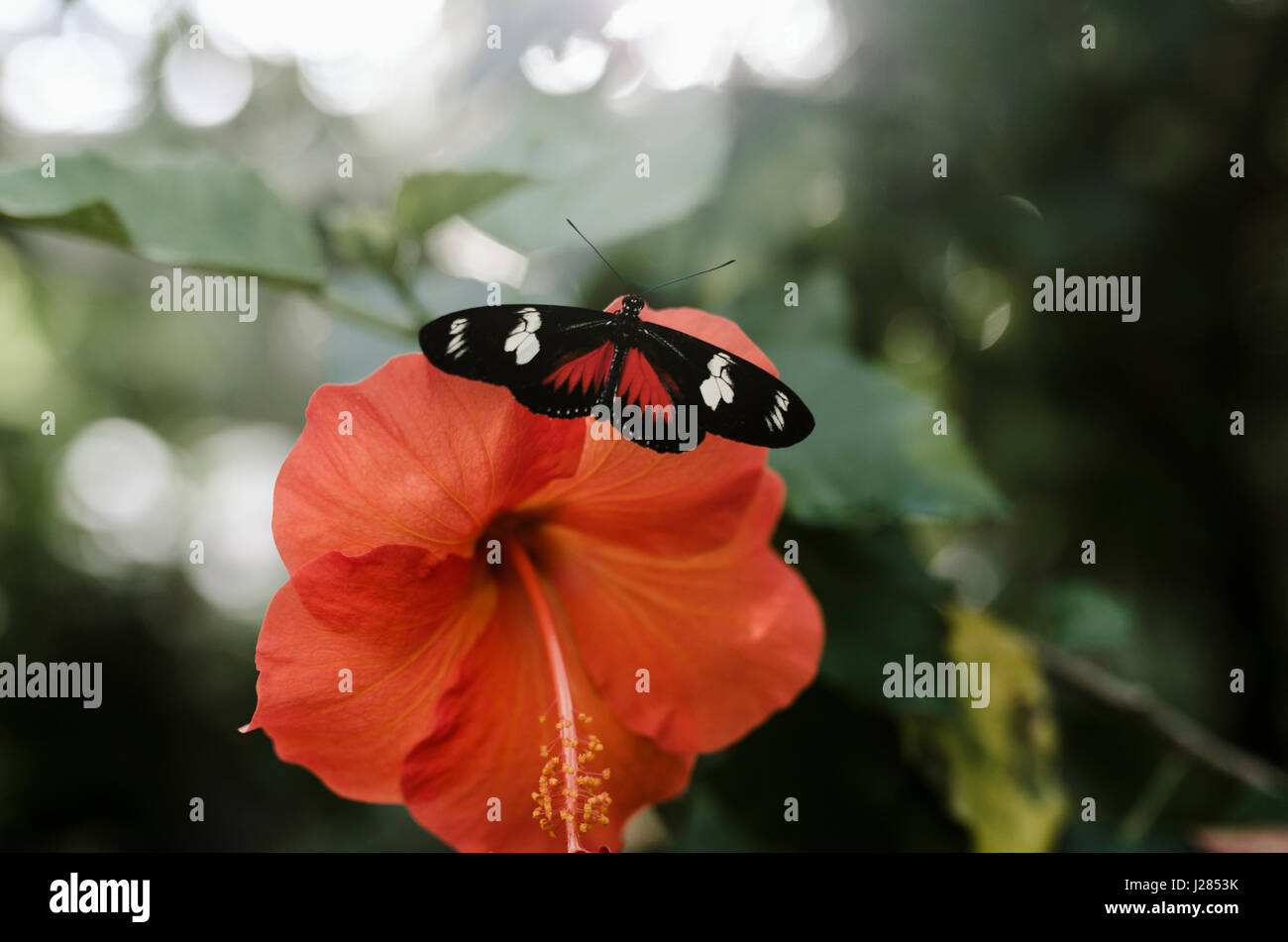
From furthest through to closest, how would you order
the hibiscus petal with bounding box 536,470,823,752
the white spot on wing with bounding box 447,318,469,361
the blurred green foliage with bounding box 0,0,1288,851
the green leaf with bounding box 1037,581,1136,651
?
the green leaf with bounding box 1037,581,1136,651 → the blurred green foliage with bounding box 0,0,1288,851 → the hibiscus petal with bounding box 536,470,823,752 → the white spot on wing with bounding box 447,318,469,361

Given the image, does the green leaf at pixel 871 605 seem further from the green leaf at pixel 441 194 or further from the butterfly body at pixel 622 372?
the green leaf at pixel 441 194

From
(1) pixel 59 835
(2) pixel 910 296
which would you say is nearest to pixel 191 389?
(1) pixel 59 835

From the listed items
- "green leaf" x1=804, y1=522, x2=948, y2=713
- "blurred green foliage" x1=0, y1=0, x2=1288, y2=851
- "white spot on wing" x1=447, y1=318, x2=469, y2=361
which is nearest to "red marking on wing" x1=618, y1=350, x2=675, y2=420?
"white spot on wing" x1=447, y1=318, x2=469, y2=361

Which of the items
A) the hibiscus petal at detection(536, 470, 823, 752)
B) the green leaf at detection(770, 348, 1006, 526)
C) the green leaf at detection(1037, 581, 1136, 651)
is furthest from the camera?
the green leaf at detection(1037, 581, 1136, 651)

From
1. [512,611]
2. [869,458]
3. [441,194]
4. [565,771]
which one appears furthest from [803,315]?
[565,771]

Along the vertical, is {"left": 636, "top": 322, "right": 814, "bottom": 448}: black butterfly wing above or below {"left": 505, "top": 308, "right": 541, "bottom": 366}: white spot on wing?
below

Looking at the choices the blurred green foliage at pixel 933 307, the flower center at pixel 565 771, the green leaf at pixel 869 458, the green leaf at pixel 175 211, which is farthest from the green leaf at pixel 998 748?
the green leaf at pixel 175 211

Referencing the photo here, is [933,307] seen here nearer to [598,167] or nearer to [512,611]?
[598,167]

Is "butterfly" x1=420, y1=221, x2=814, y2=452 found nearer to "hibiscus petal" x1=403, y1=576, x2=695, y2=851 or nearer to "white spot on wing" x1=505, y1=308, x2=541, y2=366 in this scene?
"white spot on wing" x1=505, y1=308, x2=541, y2=366
